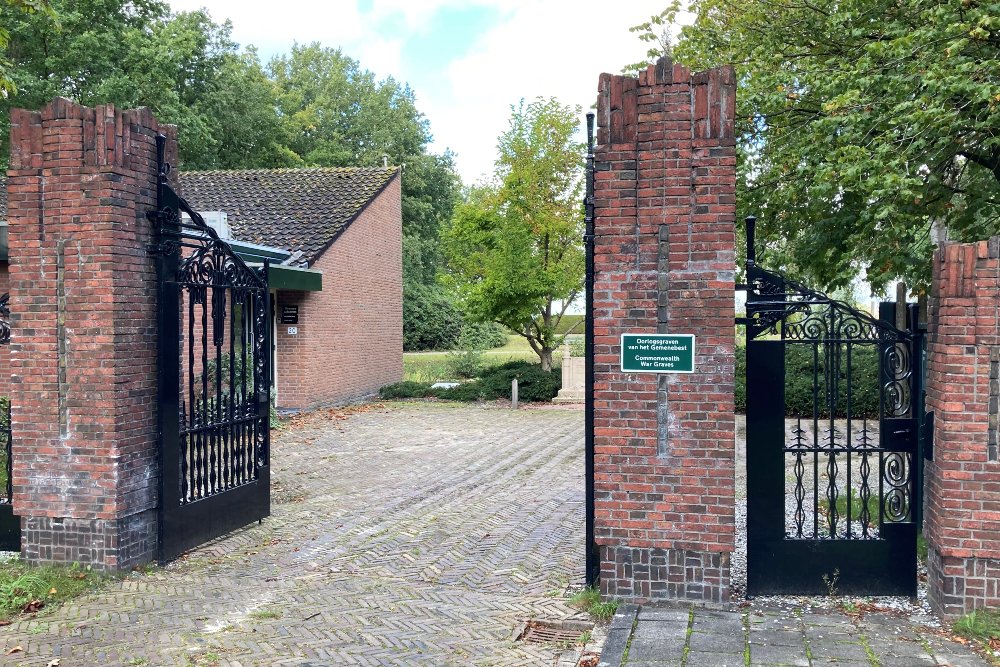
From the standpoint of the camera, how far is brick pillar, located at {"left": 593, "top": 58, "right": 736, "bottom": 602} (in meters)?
5.55

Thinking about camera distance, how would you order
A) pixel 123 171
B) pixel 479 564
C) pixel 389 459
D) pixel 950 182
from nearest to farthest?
pixel 123 171 < pixel 479 564 < pixel 950 182 < pixel 389 459

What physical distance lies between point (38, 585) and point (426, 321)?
106 ft

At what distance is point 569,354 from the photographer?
20.3m

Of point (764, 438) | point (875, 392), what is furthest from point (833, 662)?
point (875, 392)

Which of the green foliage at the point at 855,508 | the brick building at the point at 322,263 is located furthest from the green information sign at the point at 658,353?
the brick building at the point at 322,263

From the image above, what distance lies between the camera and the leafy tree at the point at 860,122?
790cm

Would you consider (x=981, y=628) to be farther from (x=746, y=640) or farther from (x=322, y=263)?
(x=322, y=263)

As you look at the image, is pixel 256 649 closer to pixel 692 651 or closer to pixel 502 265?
pixel 692 651

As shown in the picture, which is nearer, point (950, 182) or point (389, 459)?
point (950, 182)

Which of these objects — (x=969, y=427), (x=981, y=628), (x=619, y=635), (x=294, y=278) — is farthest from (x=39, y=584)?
(x=294, y=278)

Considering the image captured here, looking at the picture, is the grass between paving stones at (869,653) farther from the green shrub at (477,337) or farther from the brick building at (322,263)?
the green shrub at (477,337)

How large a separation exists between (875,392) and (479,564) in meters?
12.8

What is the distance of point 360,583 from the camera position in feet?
20.6

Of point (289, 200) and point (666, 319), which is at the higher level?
point (289, 200)
